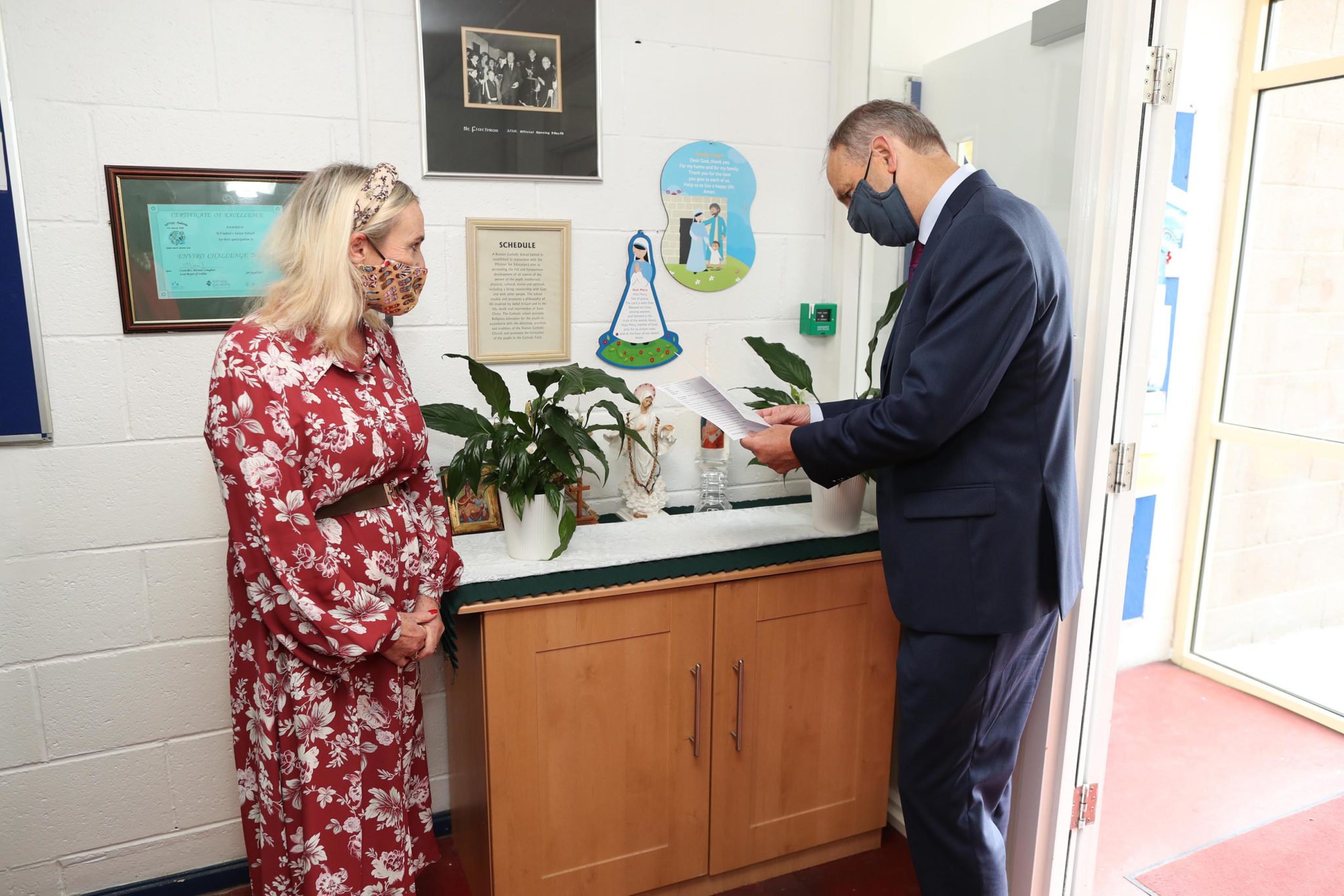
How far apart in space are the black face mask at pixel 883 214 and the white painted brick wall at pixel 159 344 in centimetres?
75

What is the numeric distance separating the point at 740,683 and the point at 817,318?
3.61 feet

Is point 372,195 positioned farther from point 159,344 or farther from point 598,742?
point 598,742

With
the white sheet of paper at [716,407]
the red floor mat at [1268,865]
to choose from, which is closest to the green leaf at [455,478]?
the white sheet of paper at [716,407]

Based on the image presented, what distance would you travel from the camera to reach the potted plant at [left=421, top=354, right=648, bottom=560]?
196 centimetres

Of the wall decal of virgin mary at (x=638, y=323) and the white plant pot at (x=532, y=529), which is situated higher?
the wall decal of virgin mary at (x=638, y=323)

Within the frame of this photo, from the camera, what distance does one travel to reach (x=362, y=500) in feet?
5.69

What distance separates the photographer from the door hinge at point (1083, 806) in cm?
209

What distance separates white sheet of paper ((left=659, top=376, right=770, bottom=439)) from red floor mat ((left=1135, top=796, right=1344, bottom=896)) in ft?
5.25

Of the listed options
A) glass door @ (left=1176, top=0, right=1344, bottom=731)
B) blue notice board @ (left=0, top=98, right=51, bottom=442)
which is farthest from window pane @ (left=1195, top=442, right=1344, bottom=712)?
blue notice board @ (left=0, top=98, right=51, bottom=442)

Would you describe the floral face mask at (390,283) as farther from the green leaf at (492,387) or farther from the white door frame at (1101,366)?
the white door frame at (1101,366)

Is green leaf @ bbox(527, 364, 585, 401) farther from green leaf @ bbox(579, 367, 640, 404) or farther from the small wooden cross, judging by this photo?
the small wooden cross

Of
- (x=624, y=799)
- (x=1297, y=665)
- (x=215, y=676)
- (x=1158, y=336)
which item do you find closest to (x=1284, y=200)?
(x=1158, y=336)

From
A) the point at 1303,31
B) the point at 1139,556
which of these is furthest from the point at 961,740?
the point at 1303,31

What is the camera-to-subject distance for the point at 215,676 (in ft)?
7.20
